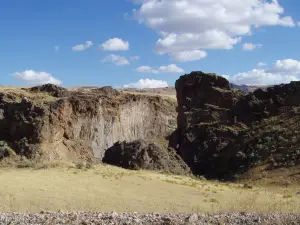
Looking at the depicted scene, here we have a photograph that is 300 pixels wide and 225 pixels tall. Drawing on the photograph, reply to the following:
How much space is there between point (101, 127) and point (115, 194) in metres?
24.9

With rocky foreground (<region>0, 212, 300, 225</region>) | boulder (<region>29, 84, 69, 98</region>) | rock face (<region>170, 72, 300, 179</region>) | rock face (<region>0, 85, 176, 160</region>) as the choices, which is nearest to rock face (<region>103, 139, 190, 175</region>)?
rock face (<region>0, 85, 176, 160</region>)

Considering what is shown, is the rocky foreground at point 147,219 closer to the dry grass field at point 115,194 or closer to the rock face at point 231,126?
the dry grass field at point 115,194

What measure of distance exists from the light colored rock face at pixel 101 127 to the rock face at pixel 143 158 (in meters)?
1.99

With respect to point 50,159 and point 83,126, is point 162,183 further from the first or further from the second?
point 83,126

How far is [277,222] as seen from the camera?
1109 cm

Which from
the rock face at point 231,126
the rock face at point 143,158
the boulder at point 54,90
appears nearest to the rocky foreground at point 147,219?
the rock face at point 143,158

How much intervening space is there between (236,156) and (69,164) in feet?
54.0

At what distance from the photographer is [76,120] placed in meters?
41.3

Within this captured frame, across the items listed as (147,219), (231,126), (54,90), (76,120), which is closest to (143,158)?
(76,120)

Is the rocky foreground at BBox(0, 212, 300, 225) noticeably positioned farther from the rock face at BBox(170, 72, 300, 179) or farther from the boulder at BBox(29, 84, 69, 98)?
the boulder at BBox(29, 84, 69, 98)

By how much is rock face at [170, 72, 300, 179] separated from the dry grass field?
32.6 feet

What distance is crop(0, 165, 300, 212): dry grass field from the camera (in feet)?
55.3

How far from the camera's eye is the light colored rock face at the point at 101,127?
102 ft

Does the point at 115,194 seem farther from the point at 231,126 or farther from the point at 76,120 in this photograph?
the point at 231,126
